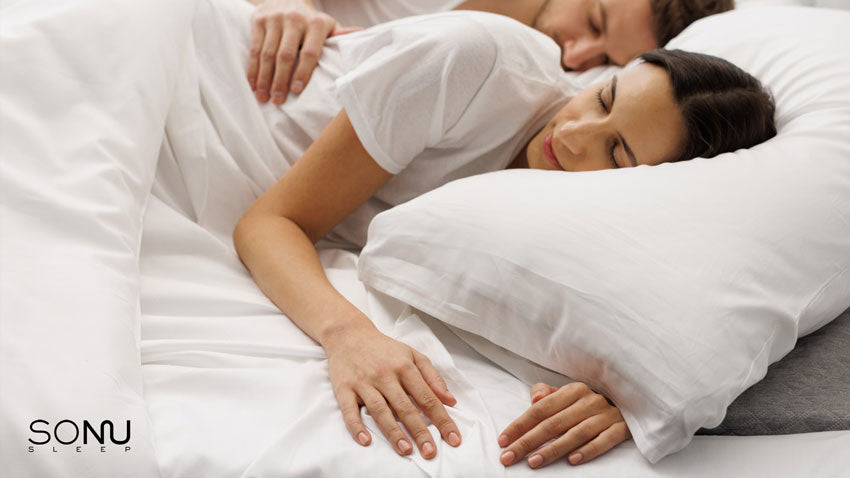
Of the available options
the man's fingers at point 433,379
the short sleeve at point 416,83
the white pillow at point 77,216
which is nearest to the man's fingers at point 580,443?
the man's fingers at point 433,379

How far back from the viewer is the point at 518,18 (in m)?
1.56

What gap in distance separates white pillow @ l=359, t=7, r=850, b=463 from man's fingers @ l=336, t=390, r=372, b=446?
15cm

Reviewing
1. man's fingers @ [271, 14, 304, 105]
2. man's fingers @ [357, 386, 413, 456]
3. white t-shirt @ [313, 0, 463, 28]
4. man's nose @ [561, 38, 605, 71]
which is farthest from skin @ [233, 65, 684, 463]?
white t-shirt @ [313, 0, 463, 28]

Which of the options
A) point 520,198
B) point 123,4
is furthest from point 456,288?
point 123,4

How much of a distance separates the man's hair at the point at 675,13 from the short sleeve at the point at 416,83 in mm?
566

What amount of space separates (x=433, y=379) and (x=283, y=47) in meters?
0.65

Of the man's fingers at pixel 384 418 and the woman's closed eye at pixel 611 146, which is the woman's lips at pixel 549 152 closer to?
the woman's closed eye at pixel 611 146

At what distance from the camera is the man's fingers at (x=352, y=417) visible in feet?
2.36

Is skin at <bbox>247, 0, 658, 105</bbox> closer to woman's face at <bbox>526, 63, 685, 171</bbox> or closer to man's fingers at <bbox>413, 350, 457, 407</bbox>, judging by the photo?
woman's face at <bbox>526, 63, 685, 171</bbox>

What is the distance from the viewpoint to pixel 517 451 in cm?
72

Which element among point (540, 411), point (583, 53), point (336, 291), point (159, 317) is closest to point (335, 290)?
point (336, 291)

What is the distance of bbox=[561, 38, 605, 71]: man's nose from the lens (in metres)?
1.46

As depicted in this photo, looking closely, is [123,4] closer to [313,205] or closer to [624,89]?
[313,205]

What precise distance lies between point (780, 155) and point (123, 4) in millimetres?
911
